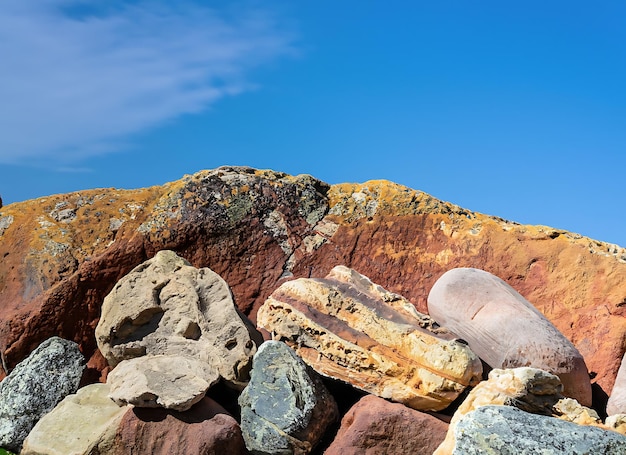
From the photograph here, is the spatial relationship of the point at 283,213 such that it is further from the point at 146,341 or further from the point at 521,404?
the point at 521,404

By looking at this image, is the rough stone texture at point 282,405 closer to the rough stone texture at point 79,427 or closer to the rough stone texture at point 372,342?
the rough stone texture at point 372,342

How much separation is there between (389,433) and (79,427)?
2.37m

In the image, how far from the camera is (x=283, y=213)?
8.85 meters

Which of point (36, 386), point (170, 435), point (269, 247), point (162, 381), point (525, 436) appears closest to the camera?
point (525, 436)

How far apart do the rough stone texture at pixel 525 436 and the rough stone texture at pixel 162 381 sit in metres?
2.08

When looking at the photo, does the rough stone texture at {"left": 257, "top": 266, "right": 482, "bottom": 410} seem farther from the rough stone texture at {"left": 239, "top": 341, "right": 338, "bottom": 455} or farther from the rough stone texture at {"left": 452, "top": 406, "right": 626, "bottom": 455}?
the rough stone texture at {"left": 452, "top": 406, "right": 626, "bottom": 455}

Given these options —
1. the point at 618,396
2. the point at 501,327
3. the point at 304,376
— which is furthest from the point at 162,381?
the point at 618,396

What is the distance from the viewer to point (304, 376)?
6391mm

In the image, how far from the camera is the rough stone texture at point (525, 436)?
16.4ft

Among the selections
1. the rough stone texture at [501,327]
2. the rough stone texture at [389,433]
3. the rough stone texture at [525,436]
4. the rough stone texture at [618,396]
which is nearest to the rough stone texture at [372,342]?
the rough stone texture at [389,433]

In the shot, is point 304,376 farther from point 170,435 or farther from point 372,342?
point 170,435

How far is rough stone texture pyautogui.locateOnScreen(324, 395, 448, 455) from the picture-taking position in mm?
6160

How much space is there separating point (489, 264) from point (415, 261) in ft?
2.47

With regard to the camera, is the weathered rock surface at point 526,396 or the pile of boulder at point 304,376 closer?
the weathered rock surface at point 526,396
